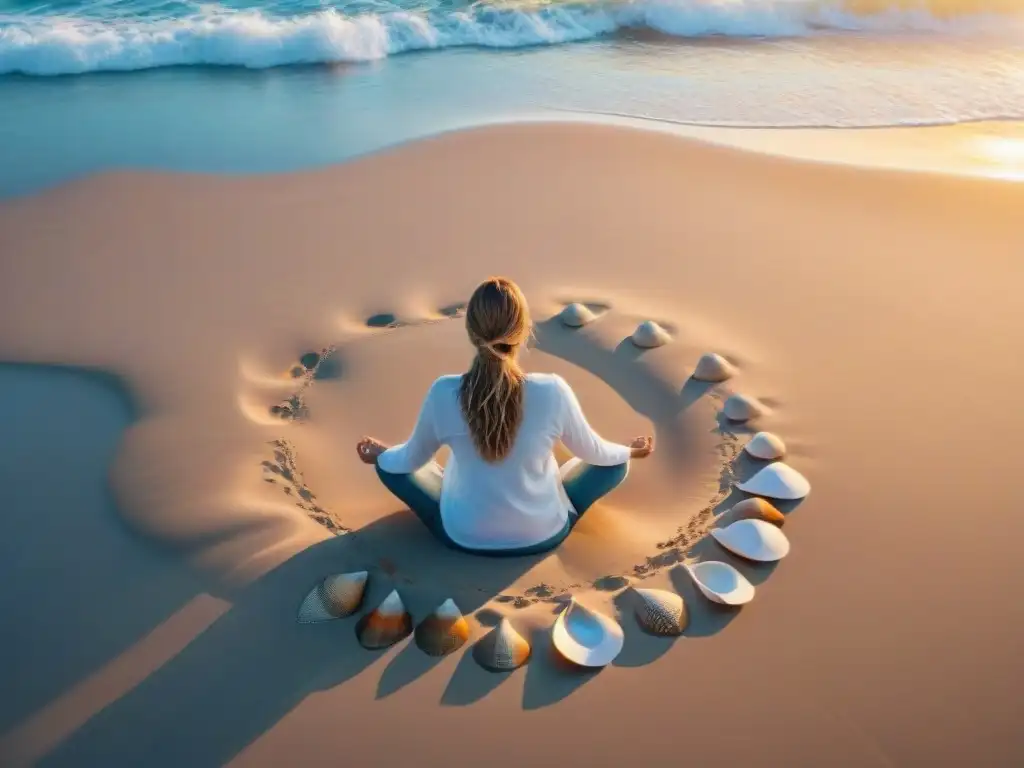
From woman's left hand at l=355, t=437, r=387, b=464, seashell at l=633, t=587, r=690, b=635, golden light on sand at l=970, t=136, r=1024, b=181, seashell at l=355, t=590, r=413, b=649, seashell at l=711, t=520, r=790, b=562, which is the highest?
golden light on sand at l=970, t=136, r=1024, b=181

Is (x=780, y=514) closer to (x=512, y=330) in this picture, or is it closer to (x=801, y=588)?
(x=801, y=588)

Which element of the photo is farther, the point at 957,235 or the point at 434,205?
the point at 434,205

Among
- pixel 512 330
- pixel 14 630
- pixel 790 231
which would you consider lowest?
pixel 14 630

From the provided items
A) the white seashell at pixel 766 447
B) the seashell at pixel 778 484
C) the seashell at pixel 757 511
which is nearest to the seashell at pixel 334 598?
the seashell at pixel 757 511

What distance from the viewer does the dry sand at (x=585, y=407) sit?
2945 mm

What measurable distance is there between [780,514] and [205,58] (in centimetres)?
878

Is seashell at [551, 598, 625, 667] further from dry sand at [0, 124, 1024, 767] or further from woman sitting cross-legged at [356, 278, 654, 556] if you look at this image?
woman sitting cross-legged at [356, 278, 654, 556]

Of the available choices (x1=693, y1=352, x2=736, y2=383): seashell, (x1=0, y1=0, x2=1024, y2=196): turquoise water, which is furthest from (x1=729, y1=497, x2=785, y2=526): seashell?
(x1=0, y1=0, x2=1024, y2=196): turquoise water

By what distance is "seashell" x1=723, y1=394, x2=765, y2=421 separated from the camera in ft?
14.3

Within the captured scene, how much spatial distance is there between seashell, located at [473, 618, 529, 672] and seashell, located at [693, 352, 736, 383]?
2037 mm

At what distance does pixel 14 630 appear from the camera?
3.25 meters

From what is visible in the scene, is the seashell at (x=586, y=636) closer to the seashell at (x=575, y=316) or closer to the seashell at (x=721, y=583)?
the seashell at (x=721, y=583)

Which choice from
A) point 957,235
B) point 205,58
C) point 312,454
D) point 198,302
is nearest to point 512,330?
point 312,454

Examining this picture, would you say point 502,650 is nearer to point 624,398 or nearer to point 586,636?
point 586,636
